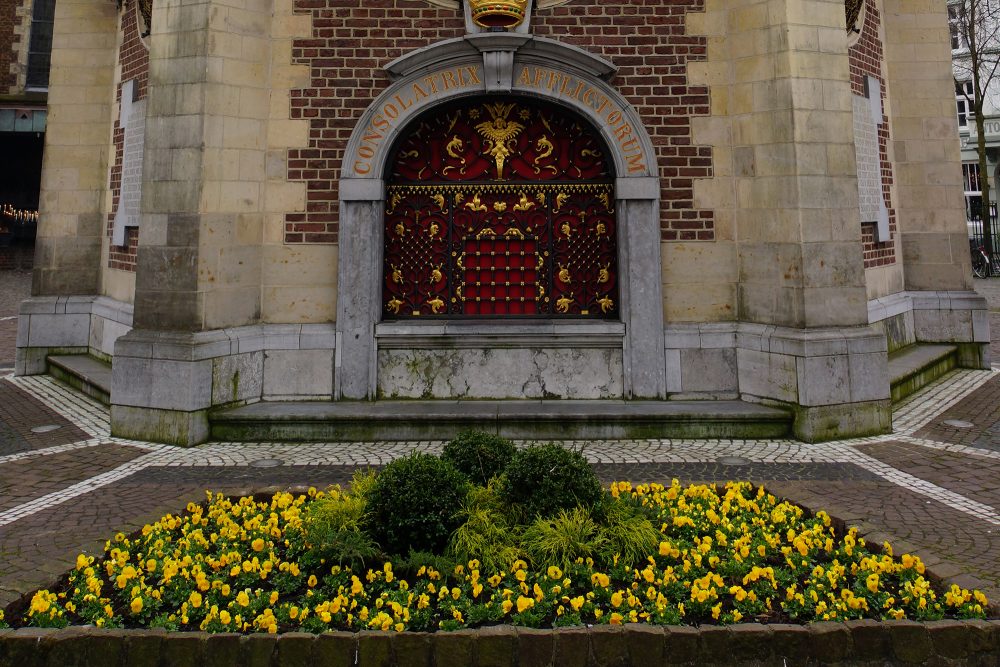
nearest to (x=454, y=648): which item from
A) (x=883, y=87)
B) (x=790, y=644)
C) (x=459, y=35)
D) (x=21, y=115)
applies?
(x=790, y=644)

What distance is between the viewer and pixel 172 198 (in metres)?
7.23

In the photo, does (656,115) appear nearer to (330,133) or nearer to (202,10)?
(330,133)

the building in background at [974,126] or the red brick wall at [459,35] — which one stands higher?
the building in background at [974,126]

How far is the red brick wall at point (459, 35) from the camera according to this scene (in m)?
7.93

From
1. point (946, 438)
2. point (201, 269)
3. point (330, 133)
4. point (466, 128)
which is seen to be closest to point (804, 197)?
point (946, 438)

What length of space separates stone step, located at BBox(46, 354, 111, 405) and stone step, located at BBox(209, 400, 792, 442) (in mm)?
2574

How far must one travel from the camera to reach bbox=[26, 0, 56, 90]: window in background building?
26578 mm

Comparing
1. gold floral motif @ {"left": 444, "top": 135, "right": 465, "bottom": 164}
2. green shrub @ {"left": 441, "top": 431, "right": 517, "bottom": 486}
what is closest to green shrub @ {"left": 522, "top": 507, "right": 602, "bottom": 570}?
green shrub @ {"left": 441, "top": 431, "right": 517, "bottom": 486}

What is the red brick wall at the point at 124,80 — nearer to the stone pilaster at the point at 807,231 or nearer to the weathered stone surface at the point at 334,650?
the weathered stone surface at the point at 334,650

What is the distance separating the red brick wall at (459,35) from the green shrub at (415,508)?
4751 millimetres

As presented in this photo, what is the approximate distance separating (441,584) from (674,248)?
560cm

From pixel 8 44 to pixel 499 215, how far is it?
29.1 metres

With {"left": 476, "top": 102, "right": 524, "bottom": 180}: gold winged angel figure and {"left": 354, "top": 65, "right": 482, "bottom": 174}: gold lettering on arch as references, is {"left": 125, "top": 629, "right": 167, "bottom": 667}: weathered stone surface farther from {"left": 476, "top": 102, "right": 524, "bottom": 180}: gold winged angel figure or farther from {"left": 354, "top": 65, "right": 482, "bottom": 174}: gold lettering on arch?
{"left": 476, "top": 102, "right": 524, "bottom": 180}: gold winged angel figure

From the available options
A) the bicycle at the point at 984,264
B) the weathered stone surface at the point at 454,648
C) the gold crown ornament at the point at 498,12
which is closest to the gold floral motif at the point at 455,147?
the gold crown ornament at the point at 498,12
